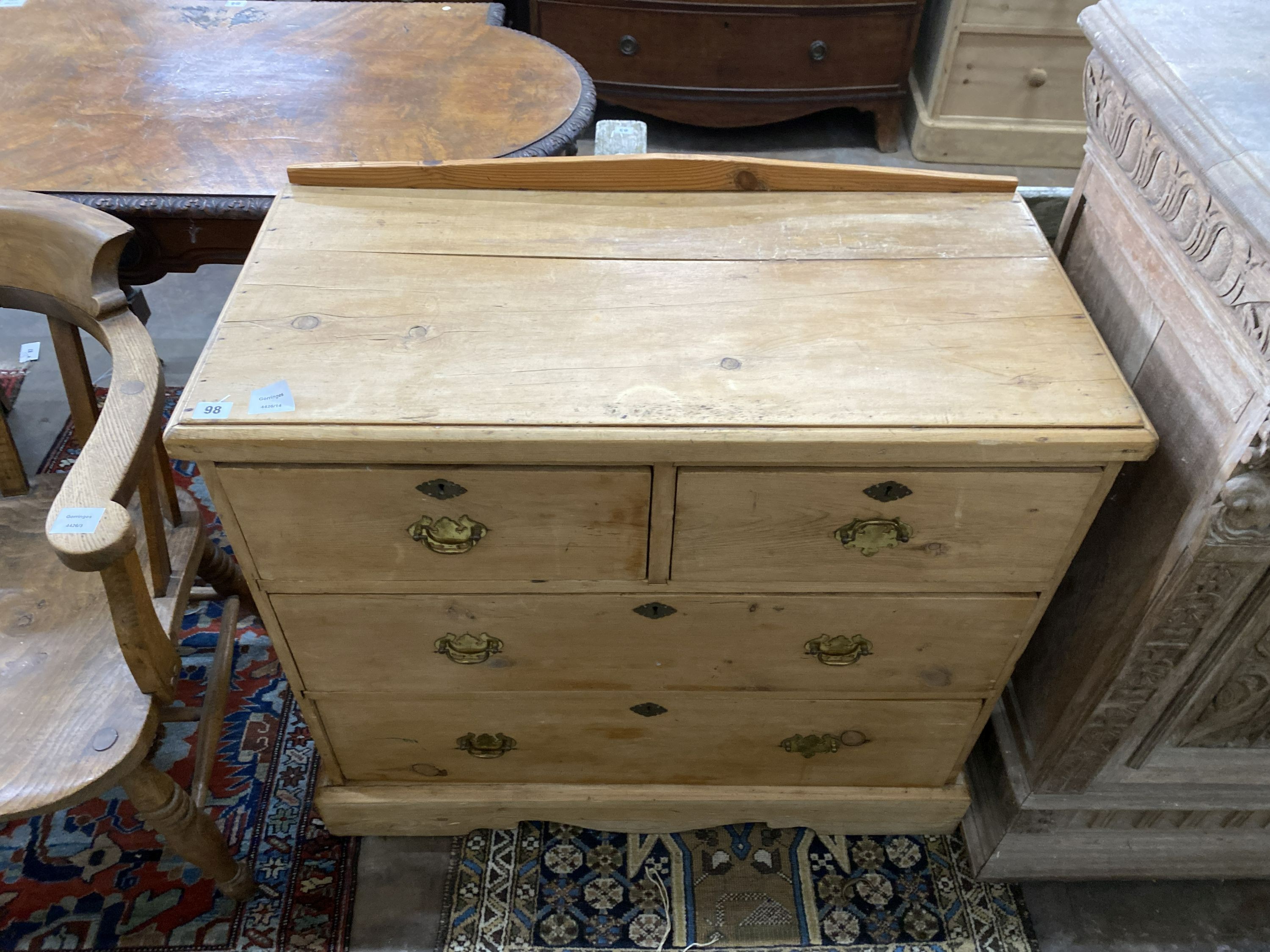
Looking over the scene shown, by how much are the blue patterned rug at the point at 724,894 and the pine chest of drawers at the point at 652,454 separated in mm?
215

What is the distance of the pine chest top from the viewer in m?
0.97

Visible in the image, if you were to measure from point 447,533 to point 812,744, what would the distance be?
71 cm

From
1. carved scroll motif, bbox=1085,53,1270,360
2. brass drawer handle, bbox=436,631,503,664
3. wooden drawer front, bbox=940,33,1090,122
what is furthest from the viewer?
wooden drawer front, bbox=940,33,1090,122

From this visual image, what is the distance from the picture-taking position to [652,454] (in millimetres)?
969

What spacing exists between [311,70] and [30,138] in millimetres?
560

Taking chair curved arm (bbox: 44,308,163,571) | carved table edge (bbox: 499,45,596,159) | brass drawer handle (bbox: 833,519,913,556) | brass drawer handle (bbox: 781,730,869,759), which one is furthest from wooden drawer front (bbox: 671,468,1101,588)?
carved table edge (bbox: 499,45,596,159)

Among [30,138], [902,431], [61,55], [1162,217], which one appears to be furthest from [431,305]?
[61,55]

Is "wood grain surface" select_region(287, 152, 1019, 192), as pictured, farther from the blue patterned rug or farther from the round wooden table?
the blue patterned rug

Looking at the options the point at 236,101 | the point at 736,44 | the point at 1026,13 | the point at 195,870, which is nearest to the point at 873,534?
the point at 195,870

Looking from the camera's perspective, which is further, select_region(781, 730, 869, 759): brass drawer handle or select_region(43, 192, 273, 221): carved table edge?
select_region(43, 192, 273, 221): carved table edge

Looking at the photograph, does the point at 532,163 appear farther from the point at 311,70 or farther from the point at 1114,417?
the point at 311,70

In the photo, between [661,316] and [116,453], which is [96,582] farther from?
[661,316]

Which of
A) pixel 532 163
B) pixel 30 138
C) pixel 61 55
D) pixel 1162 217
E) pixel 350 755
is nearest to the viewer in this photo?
pixel 1162 217

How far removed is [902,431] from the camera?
960mm
